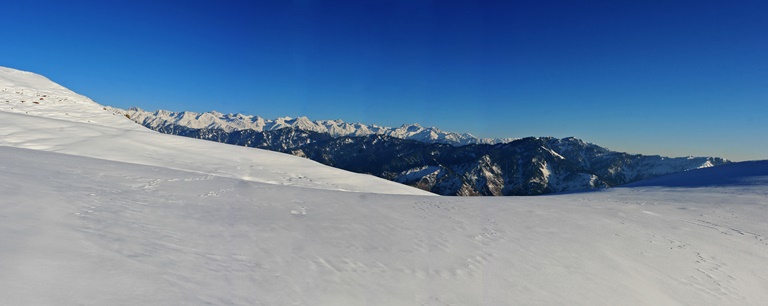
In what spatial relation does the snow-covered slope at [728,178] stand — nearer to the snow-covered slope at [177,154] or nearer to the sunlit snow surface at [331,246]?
the sunlit snow surface at [331,246]

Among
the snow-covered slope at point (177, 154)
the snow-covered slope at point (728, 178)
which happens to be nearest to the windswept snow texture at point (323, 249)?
the snow-covered slope at point (177, 154)

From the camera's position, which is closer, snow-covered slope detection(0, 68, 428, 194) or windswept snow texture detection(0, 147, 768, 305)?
windswept snow texture detection(0, 147, 768, 305)

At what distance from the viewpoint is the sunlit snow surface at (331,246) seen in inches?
222

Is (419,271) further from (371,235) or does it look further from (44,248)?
(44,248)

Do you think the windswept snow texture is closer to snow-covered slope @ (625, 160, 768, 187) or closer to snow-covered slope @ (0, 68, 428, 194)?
snow-covered slope @ (0, 68, 428, 194)

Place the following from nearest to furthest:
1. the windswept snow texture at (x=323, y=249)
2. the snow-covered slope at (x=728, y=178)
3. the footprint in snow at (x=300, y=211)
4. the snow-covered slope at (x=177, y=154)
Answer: the windswept snow texture at (x=323, y=249) → the footprint in snow at (x=300, y=211) → the snow-covered slope at (x=177, y=154) → the snow-covered slope at (x=728, y=178)

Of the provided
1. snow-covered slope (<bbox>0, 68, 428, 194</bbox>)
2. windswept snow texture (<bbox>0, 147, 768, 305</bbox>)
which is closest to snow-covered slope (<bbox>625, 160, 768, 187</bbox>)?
windswept snow texture (<bbox>0, 147, 768, 305</bbox>)

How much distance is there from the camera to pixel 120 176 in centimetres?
1295

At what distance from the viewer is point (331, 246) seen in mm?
8391

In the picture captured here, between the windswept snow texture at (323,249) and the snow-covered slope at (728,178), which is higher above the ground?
the snow-covered slope at (728,178)

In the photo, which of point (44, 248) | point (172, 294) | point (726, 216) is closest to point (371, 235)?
point (172, 294)

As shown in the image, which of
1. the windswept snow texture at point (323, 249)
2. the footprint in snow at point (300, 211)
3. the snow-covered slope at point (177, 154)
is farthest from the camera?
the snow-covered slope at point (177, 154)

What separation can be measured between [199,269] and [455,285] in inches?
192

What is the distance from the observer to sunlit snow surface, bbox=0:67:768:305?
18.5 feet
